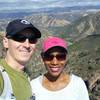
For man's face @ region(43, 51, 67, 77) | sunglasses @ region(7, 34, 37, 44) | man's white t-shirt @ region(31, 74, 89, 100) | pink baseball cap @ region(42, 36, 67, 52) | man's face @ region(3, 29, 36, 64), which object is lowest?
man's white t-shirt @ region(31, 74, 89, 100)

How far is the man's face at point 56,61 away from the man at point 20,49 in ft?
3.60

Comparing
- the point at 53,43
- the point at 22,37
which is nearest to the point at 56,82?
the point at 53,43

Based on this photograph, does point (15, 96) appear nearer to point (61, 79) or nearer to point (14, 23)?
point (14, 23)

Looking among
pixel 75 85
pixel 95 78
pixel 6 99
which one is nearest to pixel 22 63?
pixel 6 99

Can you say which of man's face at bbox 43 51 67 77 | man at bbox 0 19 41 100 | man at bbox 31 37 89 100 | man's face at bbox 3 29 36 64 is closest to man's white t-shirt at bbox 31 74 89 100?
man at bbox 31 37 89 100

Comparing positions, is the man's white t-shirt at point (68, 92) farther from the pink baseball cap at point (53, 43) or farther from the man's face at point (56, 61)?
the pink baseball cap at point (53, 43)

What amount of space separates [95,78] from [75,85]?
5387 centimetres

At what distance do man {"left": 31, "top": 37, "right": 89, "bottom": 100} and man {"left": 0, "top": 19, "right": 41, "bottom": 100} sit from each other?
0.95m

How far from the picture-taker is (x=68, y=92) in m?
6.91

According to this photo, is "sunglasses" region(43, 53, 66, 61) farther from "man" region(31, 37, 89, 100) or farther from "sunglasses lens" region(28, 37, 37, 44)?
"sunglasses lens" region(28, 37, 37, 44)

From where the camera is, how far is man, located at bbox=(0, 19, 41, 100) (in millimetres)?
5672

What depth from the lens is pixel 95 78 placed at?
60.1m

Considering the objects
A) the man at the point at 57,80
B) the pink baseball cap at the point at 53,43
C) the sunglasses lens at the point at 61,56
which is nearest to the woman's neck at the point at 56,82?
the man at the point at 57,80

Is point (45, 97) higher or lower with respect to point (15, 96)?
lower
